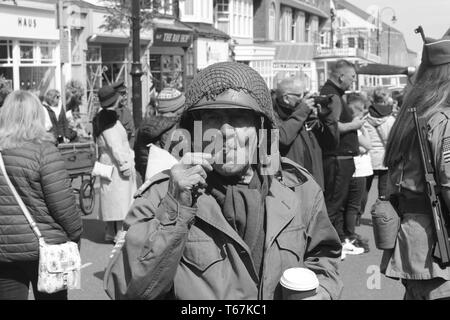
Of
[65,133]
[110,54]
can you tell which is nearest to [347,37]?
[110,54]

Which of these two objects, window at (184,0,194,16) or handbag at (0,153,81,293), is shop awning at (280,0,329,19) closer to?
window at (184,0,194,16)

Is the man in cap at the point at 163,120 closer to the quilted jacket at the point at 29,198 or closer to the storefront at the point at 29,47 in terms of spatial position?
the quilted jacket at the point at 29,198

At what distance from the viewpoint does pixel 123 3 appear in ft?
71.3

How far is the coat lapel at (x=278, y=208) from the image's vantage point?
229cm

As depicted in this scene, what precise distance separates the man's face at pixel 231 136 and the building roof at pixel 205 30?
3011cm

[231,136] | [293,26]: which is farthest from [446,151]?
[293,26]

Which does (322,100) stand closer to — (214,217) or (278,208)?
(278,208)

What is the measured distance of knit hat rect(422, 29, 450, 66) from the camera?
3.39m

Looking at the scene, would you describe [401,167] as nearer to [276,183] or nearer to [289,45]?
[276,183]

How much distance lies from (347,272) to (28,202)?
3.70m

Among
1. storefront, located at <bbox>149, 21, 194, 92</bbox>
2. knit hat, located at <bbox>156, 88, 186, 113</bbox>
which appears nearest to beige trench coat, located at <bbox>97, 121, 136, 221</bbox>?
knit hat, located at <bbox>156, 88, 186, 113</bbox>

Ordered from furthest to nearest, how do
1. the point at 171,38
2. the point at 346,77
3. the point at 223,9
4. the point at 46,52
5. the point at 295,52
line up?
the point at 295,52, the point at 223,9, the point at 171,38, the point at 46,52, the point at 346,77

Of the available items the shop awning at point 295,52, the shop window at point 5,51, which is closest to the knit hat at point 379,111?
the shop window at point 5,51

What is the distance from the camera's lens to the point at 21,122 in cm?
453
